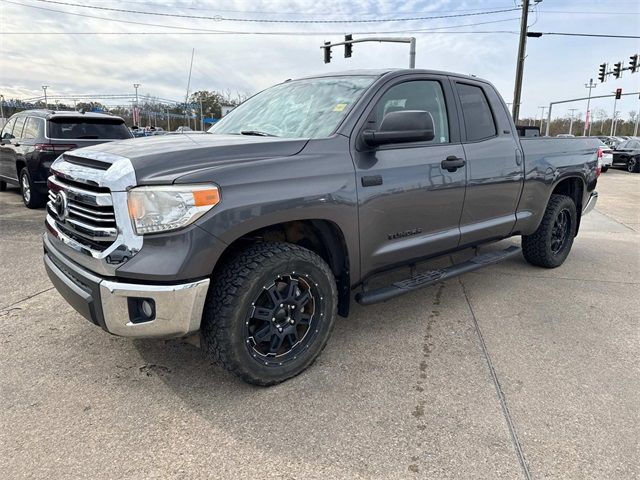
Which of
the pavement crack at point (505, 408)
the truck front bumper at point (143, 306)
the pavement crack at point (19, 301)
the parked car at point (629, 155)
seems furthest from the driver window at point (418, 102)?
the parked car at point (629, 155)

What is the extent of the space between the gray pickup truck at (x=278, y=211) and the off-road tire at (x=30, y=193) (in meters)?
5.77

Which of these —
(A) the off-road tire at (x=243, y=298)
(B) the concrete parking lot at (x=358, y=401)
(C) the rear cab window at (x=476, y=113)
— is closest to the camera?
(B) the concrete parking lot at (x=358, y=401)

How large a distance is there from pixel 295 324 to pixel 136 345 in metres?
1.21

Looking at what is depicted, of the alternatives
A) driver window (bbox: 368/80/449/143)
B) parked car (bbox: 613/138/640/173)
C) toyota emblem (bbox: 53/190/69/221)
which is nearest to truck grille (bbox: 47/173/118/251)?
toyota emblem (bbox: 53/190/69/221)

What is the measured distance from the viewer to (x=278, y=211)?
2525 mm

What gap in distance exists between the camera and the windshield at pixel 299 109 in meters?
3.09

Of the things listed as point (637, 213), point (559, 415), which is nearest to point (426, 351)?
point (559, 415)

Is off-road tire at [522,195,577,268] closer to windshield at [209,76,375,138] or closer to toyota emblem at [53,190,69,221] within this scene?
windshield at [209,76,375,138]

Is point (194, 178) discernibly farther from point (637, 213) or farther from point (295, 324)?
point (637, 213)

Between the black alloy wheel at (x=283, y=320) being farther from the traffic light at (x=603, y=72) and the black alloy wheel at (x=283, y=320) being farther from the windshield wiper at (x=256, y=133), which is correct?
the traffic light at (x=603, y=72)

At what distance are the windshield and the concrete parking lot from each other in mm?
1523

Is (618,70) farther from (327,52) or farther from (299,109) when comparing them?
(299,109)

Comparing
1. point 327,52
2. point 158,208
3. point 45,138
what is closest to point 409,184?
point 158,208

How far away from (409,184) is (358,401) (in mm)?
1459
